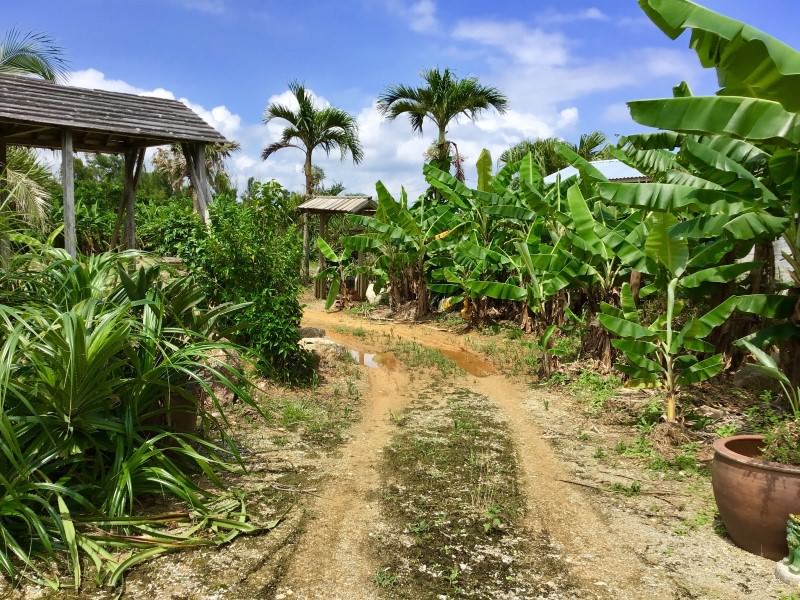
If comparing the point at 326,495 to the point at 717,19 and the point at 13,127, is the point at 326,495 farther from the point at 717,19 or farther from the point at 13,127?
the point at 13,127

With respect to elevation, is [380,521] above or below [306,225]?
below

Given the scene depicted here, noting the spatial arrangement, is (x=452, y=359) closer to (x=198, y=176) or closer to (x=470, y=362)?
(x=470, y=362)

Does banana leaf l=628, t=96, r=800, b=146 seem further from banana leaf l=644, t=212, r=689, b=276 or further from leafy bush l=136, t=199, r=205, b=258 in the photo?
leafy bush l=136, t=199, r=205, b=258

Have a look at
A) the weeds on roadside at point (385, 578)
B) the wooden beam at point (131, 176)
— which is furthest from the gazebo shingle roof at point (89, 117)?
the weeds on roadside at point (385, 578)

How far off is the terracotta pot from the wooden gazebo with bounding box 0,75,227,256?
740cm

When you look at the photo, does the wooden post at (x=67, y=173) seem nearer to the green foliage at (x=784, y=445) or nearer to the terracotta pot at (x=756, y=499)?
the terracotta pot at (x=756, y=499)

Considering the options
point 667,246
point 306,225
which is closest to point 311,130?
point 306,225

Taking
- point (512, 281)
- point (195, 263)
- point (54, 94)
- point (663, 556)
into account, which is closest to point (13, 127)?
point (54, 94)

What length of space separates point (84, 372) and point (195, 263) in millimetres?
5881

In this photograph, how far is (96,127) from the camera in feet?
26.6

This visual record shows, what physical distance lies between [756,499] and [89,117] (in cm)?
867

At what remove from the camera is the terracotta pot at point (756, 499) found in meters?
3.69

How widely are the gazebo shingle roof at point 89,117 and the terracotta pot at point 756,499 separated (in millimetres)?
7826

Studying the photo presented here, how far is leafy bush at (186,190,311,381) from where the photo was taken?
25.6ft
